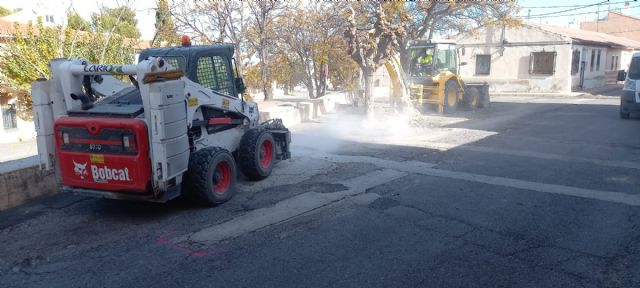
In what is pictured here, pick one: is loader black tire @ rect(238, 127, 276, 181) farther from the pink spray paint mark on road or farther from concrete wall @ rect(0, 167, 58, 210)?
concrete wall @ rect(0, 167, 58, 210)

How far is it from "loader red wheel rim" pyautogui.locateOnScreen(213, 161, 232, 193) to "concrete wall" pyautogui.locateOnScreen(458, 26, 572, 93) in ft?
81.6

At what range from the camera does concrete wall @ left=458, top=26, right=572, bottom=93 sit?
96.9 feet

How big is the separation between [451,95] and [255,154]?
40.4 ft

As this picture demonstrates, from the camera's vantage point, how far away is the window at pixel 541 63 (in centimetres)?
3041

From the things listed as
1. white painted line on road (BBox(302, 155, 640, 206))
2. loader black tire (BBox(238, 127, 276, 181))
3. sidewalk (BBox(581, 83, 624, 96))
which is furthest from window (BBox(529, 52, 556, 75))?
loader black tire (BBox(238, 127, 276, 181))

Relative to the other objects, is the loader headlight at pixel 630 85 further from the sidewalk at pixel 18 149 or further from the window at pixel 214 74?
the sidewalk at pixel 18 149

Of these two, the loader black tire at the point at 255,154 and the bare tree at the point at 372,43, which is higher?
the bare tree at the point at 372,43

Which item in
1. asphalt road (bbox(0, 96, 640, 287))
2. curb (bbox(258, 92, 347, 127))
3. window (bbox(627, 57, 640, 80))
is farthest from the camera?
window (bbox(627, 57, 640, 80))

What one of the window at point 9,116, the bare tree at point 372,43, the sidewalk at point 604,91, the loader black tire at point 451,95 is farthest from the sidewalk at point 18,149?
the sidewalk at point 604,91

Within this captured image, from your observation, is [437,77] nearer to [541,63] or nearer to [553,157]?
[553,157]

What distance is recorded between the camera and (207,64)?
7609 mm

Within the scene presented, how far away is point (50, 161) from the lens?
660 cm

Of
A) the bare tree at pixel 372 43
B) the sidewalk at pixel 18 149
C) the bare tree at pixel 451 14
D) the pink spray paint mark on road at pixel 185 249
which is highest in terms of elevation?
the bare tree at pixel 451 14

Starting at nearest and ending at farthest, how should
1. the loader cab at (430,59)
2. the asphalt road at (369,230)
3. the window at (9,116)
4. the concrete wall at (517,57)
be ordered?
1. the asphalt road at (369,230)
2. the window at (9,116)
3. the loader cab at (430,59)
4. the concrete wall at (517,57)
